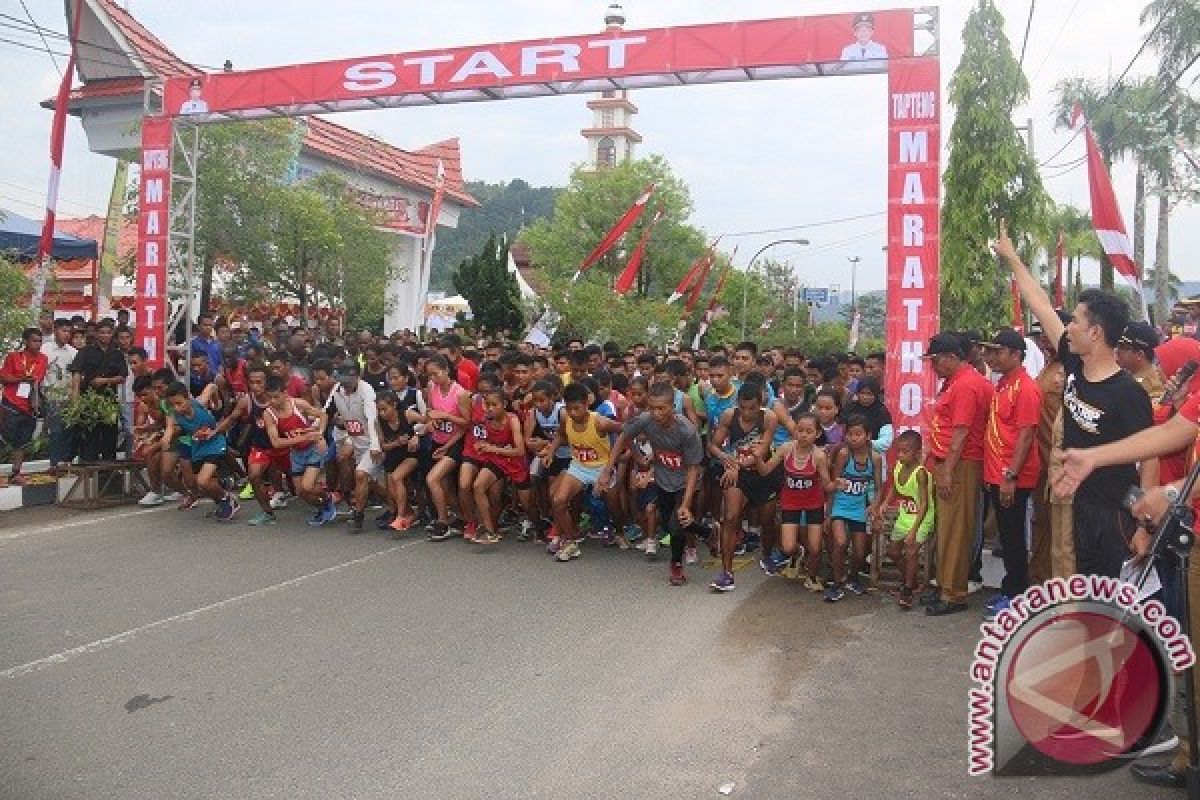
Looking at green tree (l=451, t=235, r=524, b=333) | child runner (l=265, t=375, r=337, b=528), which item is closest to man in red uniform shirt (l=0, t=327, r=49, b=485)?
child runner (l=265, t=375, r=337, b=528)

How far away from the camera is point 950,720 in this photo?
4617 mm

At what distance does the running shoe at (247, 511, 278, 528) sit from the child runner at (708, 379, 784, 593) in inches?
171

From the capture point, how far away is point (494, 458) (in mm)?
8531

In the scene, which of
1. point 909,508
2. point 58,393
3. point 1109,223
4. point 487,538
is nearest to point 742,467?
point 909,508

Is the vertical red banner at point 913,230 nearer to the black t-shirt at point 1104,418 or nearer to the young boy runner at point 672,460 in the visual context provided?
the young boy runner at point 672,460

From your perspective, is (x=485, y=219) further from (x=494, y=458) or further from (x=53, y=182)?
(x=494, y=458)

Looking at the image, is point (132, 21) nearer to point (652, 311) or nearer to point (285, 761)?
point (652, 311)

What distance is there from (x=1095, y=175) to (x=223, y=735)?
821 cm

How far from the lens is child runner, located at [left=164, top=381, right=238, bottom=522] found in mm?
9195

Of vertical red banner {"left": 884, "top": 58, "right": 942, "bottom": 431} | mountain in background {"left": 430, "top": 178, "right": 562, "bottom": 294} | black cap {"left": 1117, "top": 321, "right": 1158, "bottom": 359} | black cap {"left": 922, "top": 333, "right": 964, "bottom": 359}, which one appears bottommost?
black cap {"left": 1117, "top": 321, "right": 1158, "bottom": 359}

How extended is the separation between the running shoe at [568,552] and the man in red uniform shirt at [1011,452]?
3.24 metres

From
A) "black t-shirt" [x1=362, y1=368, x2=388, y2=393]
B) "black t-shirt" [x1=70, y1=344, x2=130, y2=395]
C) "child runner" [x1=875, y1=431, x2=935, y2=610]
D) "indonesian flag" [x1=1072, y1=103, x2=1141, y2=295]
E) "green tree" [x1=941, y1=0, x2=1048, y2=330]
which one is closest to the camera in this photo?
"child runner" [x1=875, y1=431, x2=935, y2=610]

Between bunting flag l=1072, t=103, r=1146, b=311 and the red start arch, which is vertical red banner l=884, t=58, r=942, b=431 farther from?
bunting flag l=1072, t=103, r=1146, b=311

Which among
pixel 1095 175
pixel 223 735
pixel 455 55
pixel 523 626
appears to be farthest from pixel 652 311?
pixel 223 735
